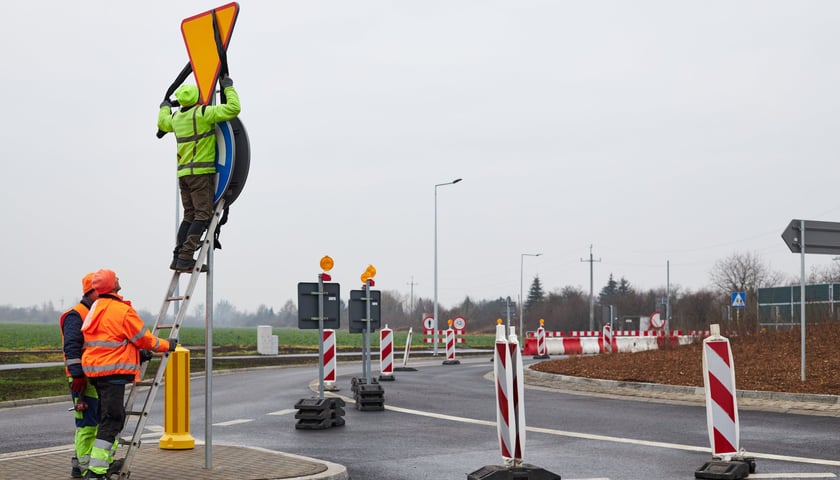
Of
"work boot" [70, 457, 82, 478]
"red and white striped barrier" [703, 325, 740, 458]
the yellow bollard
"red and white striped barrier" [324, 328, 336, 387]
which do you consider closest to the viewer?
"work boot" [70, 457, 82, 478]

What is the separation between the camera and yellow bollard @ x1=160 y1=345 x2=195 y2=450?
32.0 feet

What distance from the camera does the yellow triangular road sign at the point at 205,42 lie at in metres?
7.99

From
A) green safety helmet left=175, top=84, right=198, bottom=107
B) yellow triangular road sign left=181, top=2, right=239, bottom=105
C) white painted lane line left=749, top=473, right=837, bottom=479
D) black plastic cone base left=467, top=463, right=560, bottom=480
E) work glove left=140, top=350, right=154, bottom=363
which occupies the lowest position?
white painted lane line left=749, top=473, right=837, bottom=479

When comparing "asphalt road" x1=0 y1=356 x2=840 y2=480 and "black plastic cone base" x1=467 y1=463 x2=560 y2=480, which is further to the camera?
"asphalt road" x1=0 y1=356 x2=840 y2=480

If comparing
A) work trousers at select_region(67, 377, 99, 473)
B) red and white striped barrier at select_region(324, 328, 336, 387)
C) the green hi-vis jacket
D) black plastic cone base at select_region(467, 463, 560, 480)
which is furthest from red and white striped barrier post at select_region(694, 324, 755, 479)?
red and white striped barrier at select_region(324, 328, 336, 387)

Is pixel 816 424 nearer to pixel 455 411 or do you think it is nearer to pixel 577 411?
pixel 577 411

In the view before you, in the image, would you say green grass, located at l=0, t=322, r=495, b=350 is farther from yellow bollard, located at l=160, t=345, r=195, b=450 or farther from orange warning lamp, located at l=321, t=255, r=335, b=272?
yellow bollard, located at l=160, t=345, r=195, b=450

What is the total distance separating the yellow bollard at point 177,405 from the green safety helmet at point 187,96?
113 inches

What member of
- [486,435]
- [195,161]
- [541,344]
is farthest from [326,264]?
[541,344]

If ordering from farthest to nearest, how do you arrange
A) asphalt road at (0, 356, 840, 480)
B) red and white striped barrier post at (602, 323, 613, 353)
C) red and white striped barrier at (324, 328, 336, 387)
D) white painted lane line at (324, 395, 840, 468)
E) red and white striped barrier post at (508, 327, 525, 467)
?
red and white striped barrier post at (602, 323, 613, 353) → red and white striped barrier at (324, 328, 336, 387) → white painted lane line at (324, 395, 840, 468) → asphalt road at (0, 356, 840, 480) → red and white striped barrier post at (508, 327, 525, 467)

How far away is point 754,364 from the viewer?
773 inches

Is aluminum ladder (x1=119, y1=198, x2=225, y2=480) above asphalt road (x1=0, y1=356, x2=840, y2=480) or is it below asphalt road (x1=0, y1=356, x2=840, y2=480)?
above

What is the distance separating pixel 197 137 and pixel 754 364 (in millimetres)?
15169

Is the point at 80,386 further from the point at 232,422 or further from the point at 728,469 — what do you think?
the point at 232,422
